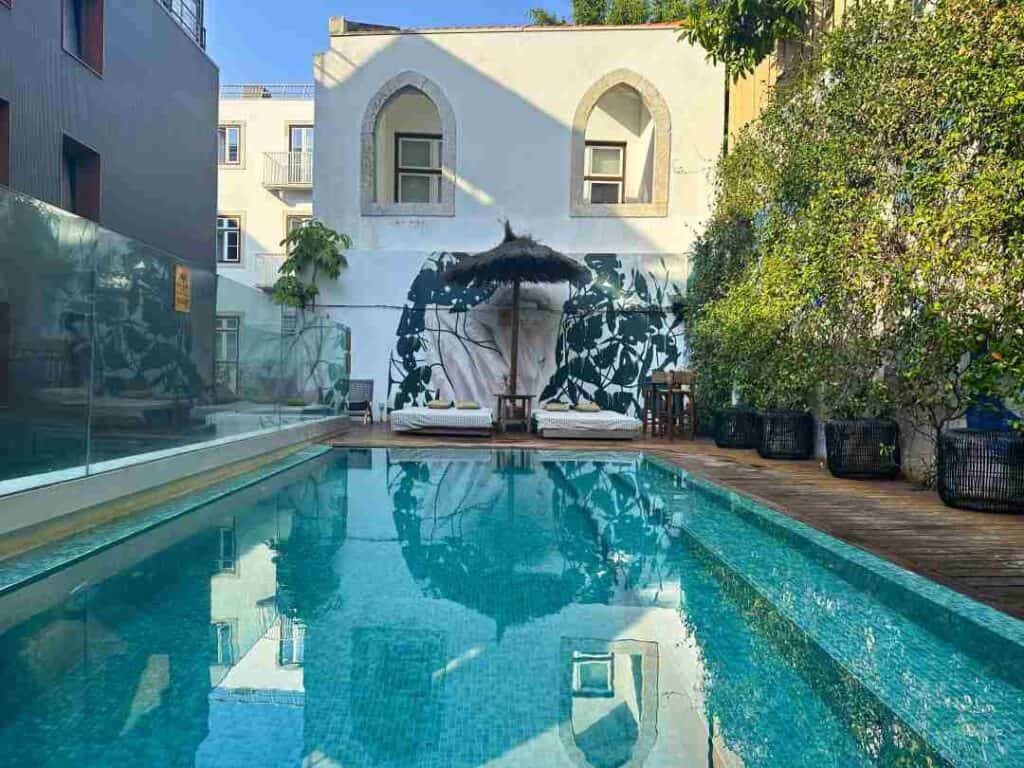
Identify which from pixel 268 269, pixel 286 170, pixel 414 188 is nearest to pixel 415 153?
pixel 414 188

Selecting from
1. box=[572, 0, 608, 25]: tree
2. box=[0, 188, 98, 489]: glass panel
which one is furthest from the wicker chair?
A: box=[572, 0, 608, 25]: tree

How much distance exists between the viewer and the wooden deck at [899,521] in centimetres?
343

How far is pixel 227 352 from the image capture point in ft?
21.3

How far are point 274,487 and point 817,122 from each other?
679cm

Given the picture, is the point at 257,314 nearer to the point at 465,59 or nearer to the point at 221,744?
the point at 221,744

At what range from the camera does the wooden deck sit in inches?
135

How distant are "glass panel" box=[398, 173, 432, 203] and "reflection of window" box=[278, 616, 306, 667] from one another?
12.1 meters

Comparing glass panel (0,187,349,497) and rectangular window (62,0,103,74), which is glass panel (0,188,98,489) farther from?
rectangular window (62,0,103,74)

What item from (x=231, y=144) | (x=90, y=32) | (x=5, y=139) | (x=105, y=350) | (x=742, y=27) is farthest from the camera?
(x=231, y=144)

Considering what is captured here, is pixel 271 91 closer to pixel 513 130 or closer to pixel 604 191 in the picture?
pixel 513 130

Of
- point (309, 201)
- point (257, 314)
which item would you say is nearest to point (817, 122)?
point (257, 314)

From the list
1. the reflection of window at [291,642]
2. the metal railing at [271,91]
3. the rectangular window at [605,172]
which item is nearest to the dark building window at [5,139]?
the reflection of window at [291,642]

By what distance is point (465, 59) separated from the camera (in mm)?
12844

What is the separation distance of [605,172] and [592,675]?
Answer: 13.5 m
